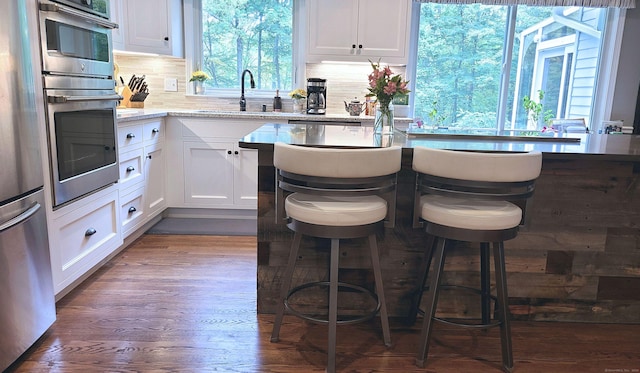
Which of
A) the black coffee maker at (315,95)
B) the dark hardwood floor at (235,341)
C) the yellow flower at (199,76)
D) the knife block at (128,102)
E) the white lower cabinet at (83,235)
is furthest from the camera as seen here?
the yellow flower at (199,76)

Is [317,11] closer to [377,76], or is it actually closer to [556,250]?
[377,76]

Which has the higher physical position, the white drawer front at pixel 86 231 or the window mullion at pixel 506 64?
the window mullion at pixel 506 64

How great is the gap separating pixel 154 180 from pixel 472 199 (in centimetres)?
262

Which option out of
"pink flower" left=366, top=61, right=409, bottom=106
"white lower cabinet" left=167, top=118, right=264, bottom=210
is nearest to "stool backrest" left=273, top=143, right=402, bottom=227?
"pink flower" left=366, top=61, right=409, bottom=106

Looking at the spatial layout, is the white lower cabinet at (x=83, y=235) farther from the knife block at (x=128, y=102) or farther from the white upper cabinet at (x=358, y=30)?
the white upper cabinet at (x=358, y=30)

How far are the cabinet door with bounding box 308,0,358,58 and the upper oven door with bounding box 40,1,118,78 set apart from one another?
1855 mm

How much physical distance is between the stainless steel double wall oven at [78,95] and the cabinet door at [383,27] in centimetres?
217

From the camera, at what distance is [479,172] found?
1.71 m

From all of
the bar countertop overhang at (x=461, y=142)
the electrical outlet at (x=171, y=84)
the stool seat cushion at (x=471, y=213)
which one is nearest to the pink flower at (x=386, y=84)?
the bar countertop overhang at (x=461, y=142)

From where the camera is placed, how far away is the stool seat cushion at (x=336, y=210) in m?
1.74

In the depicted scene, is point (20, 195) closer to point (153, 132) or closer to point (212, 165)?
point (153, 132)

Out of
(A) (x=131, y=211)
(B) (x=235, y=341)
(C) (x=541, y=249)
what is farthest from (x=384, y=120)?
(A) (x=131, y=211)

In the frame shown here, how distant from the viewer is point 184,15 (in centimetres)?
421

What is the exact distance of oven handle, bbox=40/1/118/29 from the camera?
2.07 meters
